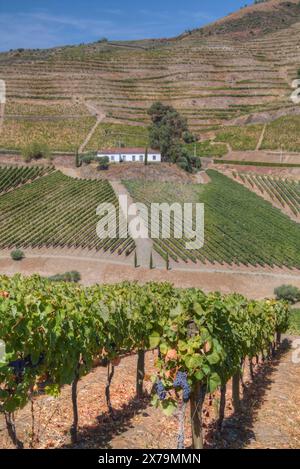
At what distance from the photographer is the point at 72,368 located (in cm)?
1151

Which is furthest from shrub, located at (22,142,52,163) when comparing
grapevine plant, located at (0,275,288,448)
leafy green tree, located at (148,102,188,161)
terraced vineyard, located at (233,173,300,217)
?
grapevine plant, located at (0,275,288,448)

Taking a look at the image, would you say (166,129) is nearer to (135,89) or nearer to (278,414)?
(135,89)

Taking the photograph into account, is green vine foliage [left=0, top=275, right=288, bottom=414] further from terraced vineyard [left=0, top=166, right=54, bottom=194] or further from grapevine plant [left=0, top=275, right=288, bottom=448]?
terraced vineyard [left=0, top=166, right=54, bottom=194]

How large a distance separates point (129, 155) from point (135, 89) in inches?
1941

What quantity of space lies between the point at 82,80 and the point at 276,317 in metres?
111

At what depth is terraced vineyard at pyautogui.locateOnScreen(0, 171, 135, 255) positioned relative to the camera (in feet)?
162

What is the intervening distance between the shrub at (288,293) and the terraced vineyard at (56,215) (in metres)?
14.7

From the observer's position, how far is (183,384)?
924 centimetres

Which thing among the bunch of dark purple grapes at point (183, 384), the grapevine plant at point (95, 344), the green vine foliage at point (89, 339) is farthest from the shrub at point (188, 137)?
the bunch of dark purple grapes at point (183, 384)

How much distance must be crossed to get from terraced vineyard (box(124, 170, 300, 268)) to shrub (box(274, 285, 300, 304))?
661 cm

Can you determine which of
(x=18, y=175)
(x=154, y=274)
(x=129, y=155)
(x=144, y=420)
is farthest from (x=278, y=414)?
(x=129, y=155)

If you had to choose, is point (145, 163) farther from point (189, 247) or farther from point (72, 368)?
point (72, 368)

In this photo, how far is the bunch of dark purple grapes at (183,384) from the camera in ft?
30.1

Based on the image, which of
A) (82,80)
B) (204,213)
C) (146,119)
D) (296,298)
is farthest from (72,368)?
(82,80)
